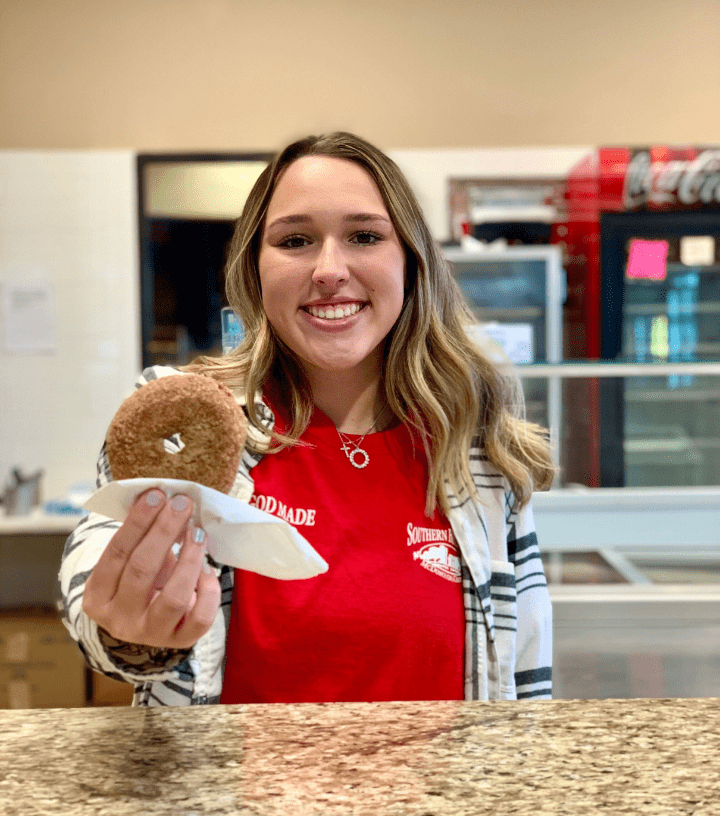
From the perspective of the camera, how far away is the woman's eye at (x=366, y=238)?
1179 mm

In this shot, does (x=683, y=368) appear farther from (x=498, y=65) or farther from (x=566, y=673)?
(x=498, y=65)

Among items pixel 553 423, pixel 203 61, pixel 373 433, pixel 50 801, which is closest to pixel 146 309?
pixel 203 61

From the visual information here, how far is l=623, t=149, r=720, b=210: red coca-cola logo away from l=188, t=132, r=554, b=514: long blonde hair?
11.3 feet

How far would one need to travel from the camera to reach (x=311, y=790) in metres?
0.63

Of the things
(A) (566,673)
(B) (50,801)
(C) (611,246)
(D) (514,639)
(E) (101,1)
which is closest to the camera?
(B) (50,801)

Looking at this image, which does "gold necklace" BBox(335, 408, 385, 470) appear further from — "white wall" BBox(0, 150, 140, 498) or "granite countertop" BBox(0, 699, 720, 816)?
"white wall" BBox(0, 150, 140, 498)

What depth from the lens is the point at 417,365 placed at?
4.20 ft

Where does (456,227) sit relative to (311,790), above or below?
above

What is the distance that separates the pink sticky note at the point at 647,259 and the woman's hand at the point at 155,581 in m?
4.12

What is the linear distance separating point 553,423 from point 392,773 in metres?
1.64

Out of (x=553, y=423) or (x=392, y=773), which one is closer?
(x=392, y=773)

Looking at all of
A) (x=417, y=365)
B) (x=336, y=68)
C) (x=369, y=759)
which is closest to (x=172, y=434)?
(x=369, y=759)

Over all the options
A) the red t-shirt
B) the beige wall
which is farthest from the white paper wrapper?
the beige wall

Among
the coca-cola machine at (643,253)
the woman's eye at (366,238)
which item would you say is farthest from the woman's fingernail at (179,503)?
the coca-cola machine at (643,253)
